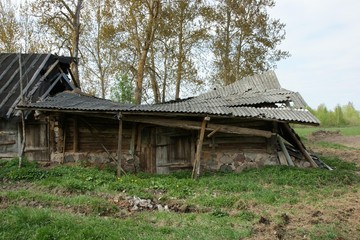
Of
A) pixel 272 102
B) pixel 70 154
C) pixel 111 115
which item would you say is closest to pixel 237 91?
pixel 272 102

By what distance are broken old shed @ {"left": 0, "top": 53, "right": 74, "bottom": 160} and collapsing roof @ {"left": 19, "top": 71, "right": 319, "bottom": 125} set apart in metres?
1.34

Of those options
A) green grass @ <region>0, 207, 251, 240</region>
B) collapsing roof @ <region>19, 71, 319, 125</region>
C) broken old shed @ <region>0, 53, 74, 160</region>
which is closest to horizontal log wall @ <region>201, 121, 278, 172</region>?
collapsing roof @ <region>19, 71, 319, 125</region>

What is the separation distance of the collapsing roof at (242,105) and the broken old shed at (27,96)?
1.34m

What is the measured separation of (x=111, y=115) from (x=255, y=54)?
1457 cm

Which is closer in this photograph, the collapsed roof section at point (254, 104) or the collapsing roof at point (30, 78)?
the collapsed roof section at point (254, 104)

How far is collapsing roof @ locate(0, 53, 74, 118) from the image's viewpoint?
13174mm

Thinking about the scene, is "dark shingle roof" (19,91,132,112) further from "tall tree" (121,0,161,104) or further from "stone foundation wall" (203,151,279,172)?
"tall tree" (121,0,161,104)

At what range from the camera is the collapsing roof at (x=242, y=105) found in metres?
10.6

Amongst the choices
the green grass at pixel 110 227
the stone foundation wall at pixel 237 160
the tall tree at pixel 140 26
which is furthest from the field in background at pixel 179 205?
the tall tree at pixel 140 26

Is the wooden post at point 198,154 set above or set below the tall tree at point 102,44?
below

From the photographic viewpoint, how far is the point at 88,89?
29.9m

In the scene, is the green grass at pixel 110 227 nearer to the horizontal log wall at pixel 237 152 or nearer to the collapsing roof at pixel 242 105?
the collapsing roof at pixel 242 105

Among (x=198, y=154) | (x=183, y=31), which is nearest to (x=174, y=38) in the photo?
(x=183, y=31)

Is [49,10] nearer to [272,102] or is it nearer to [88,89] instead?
[88,89]
